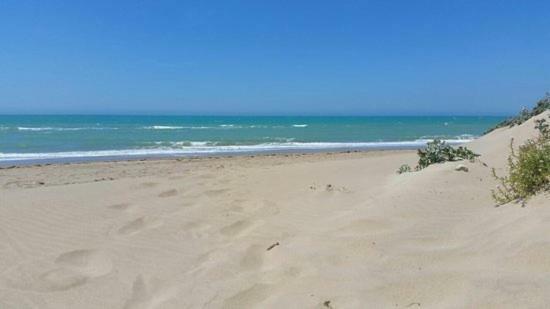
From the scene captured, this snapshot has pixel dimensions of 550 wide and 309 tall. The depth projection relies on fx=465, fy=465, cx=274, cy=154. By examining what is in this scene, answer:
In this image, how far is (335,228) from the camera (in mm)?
4070

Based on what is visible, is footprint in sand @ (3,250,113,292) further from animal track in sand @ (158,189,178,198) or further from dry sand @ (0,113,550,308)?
animal track in sand @ (158,189,178,198)

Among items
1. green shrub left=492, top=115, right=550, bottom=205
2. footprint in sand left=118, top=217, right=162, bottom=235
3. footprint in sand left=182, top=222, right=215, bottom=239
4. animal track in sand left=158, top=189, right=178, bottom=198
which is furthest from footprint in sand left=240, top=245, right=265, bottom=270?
animal track in sand left=158, top=189, right=178, bottom=198

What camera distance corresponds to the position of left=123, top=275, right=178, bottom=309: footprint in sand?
321cm

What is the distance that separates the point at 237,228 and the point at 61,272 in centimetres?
169

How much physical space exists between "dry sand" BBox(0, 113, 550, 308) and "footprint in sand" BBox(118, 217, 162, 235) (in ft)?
0.07

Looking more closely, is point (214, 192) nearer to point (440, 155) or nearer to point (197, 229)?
point (197, 229)

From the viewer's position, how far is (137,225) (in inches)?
202

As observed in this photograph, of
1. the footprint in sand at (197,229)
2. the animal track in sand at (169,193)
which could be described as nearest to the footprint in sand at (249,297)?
the footprint in sand at (197,229)

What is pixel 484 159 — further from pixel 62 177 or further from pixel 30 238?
pixel 62 177

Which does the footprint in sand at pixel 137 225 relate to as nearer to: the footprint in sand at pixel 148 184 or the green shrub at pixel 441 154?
the footprint in sand at pixel 148 184

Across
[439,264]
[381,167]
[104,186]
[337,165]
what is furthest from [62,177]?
[439,264]

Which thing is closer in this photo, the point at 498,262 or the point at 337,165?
the point at 498,262

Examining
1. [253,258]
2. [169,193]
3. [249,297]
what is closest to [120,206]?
[169,193]

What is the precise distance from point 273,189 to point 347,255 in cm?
334
